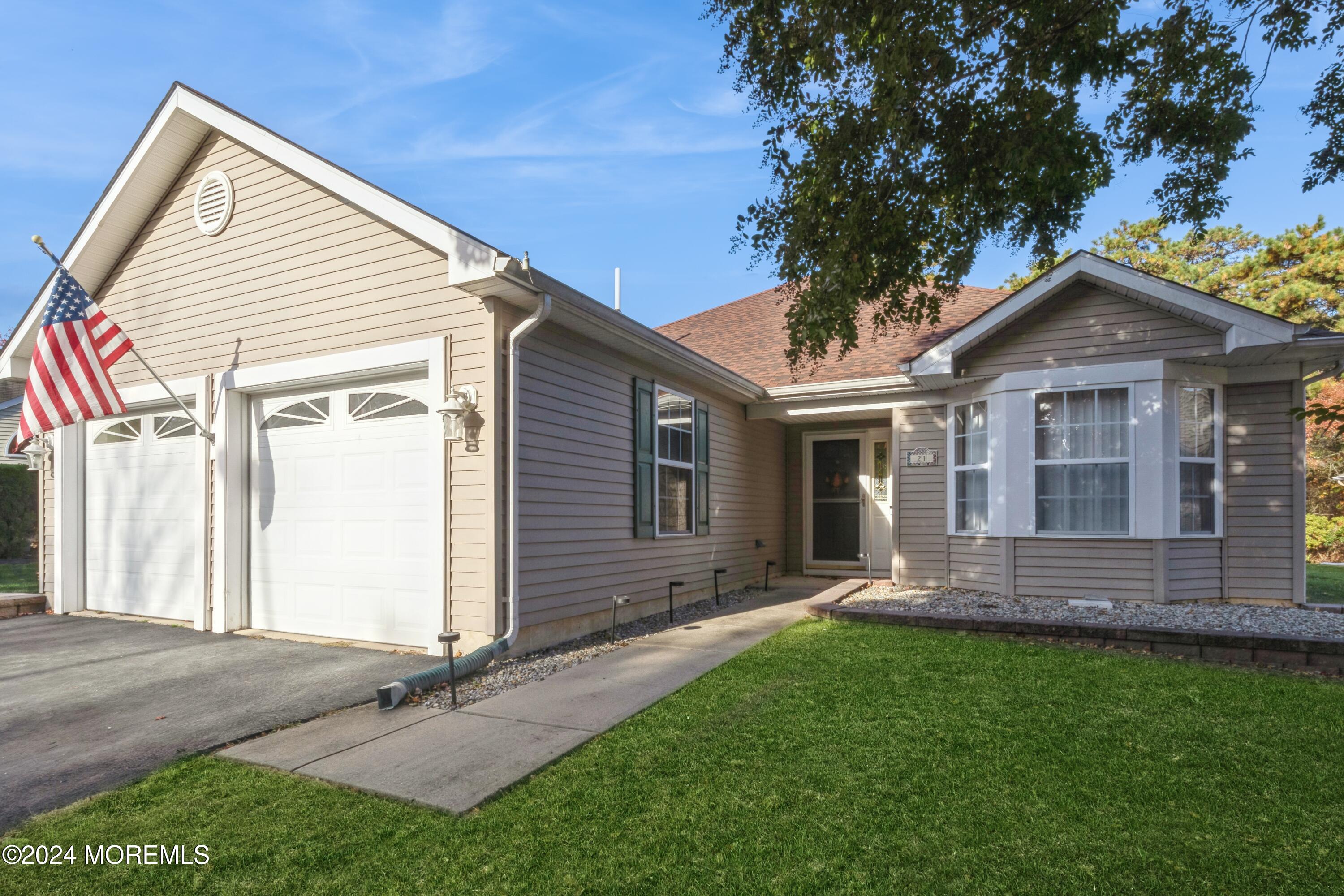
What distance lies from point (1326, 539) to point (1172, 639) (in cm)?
1301

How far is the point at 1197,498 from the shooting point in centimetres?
754

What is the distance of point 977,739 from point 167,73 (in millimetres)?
9264

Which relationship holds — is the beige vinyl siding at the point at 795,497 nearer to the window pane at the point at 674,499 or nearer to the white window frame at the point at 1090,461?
the window pane at the point at 674,499

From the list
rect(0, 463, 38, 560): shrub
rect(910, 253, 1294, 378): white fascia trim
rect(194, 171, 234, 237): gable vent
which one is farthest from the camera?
rect(0, 463, 38, 560): shrub

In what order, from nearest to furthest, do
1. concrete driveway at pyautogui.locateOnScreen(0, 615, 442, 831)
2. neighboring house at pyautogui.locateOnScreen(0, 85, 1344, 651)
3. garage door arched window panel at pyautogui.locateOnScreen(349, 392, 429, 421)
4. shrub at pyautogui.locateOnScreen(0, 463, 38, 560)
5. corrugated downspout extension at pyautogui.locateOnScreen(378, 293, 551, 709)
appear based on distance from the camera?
concrete driveway at pyautogui.locateOnScreen(0, 615, 442, 831)
corrugated downspout extension at pyautogui.locateOnScreen(378, 293, 551, 709)
neighboring house at pyautogui.locateOnScreen(0, 85, 1344, 651)
garage door arched window panel at pyautogui.locateOnScreen(349, 392, 429, 421)
shrub at pyautogui.locateOnScreen(0, 463, 38, 560)

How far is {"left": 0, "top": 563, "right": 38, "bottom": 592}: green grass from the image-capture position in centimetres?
989

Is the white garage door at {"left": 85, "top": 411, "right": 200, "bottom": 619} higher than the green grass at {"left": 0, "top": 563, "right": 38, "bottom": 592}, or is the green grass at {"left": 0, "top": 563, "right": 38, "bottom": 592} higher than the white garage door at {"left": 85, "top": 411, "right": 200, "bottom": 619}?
the white garage door at {"left": 85, "top": 411, "right": 200, "bottom": 619}

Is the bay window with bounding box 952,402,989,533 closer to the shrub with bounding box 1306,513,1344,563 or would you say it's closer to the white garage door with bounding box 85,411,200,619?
the white garage door with bounding box 85,411,200,619

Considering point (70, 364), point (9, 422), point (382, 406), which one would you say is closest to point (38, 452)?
point (70, 364)

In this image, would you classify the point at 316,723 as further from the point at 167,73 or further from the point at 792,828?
the point at 167,73

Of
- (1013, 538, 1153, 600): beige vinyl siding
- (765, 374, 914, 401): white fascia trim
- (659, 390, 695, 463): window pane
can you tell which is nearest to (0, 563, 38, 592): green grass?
(659, 390, 695, 463): window pane

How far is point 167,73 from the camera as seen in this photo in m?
7.25

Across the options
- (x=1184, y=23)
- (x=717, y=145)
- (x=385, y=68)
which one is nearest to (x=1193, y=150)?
(x=1184, y=23)

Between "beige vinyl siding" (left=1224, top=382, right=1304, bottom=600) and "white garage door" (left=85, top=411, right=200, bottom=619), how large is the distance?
10701 millimetres
